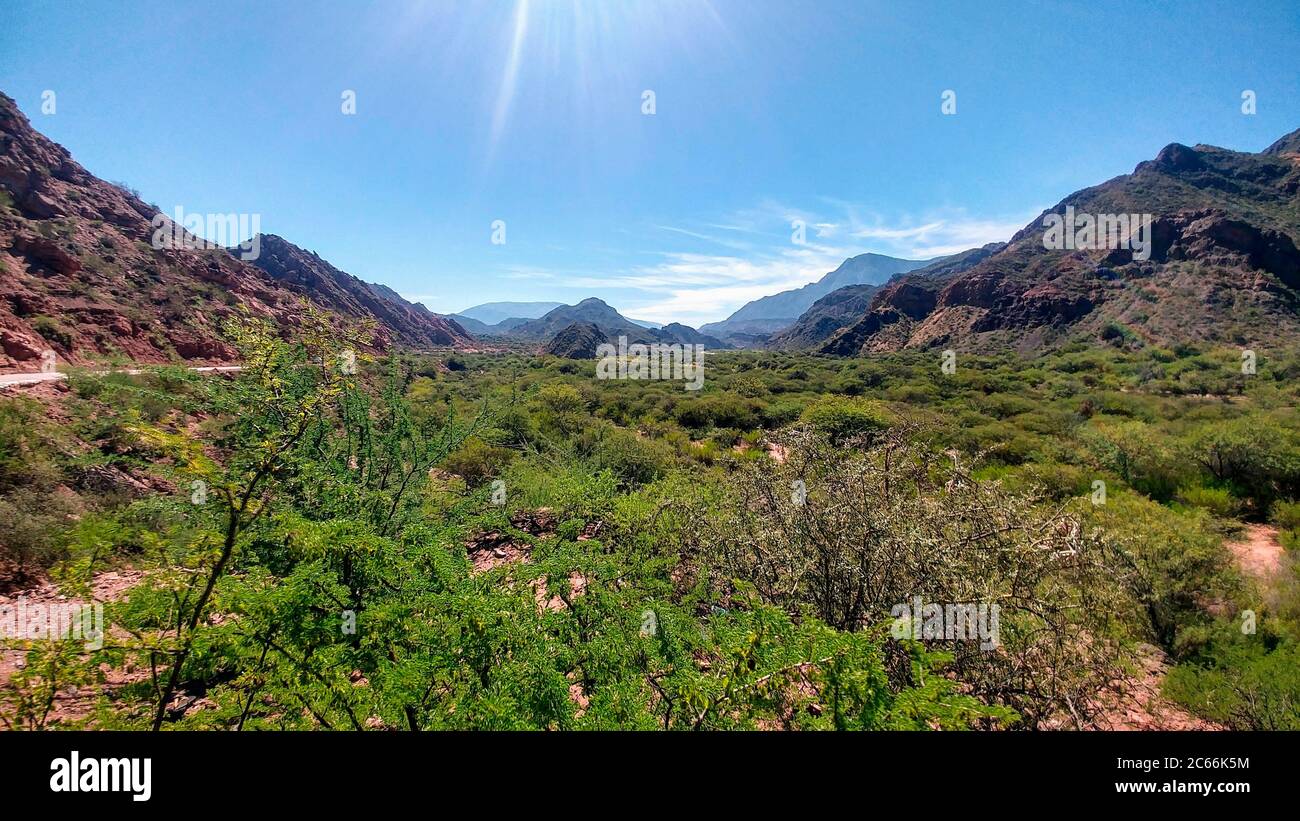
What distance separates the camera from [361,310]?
85375mm

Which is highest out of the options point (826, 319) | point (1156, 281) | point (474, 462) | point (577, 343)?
point (826, 319)

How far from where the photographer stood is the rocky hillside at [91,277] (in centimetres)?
1670

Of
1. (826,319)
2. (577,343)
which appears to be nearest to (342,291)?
(577,343)

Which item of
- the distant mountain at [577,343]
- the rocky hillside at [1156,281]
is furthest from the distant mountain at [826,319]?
the distant mountain at [577,343]

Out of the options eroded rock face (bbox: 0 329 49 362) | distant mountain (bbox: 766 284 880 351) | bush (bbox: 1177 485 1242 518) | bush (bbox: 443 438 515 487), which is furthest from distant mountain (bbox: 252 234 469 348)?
bush (bbox: 1177 485 1242 518)

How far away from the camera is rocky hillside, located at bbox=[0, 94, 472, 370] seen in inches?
658

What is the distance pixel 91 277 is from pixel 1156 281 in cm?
8516

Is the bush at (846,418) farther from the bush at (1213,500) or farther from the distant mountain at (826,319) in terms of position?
the distant mountain at (826,319)

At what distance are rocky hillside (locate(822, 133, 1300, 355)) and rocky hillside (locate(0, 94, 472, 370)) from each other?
64963 millimetres

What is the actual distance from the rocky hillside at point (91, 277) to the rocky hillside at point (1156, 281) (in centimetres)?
6496

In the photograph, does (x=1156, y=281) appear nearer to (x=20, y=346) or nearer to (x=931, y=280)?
(x=931, y=280)

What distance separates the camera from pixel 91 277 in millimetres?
22703
